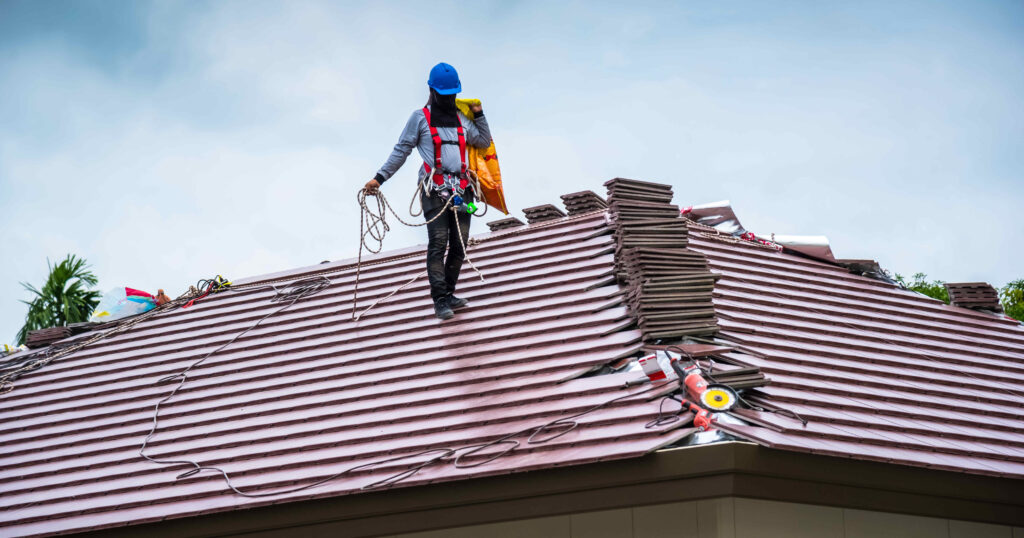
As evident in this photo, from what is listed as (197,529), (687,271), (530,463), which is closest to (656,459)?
(530,463)

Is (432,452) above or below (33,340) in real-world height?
below

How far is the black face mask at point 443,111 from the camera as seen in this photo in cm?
744

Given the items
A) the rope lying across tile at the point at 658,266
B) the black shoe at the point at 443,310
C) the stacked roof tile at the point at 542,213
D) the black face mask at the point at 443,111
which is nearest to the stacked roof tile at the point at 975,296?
the rope lying across tile at the point at 658,266

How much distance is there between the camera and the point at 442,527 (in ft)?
16.6

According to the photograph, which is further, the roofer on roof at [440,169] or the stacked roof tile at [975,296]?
the stacked roof tile at [975,296]

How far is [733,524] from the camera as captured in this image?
4.76m

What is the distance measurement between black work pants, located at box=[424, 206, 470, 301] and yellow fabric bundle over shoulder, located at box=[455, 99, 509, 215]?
0.33 m

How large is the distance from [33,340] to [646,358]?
7.44 m

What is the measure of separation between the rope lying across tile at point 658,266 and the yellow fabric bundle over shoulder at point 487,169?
0.88 meters

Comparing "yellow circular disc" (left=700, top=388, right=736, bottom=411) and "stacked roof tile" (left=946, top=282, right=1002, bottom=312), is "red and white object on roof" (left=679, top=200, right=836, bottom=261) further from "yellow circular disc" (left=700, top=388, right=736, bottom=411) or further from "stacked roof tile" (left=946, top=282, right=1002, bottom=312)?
"yellow circular disc" (left=700, top=388, right=736, bottom=411)

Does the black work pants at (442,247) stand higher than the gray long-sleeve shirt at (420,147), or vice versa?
the gray long-sleeve shirt at (420,147)

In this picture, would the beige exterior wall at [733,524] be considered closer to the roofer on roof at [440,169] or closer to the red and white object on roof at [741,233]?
the roofer on roof at [440,169]

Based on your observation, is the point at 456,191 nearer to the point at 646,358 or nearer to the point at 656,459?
the point at 646,358

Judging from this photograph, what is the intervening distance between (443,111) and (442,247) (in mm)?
1066
